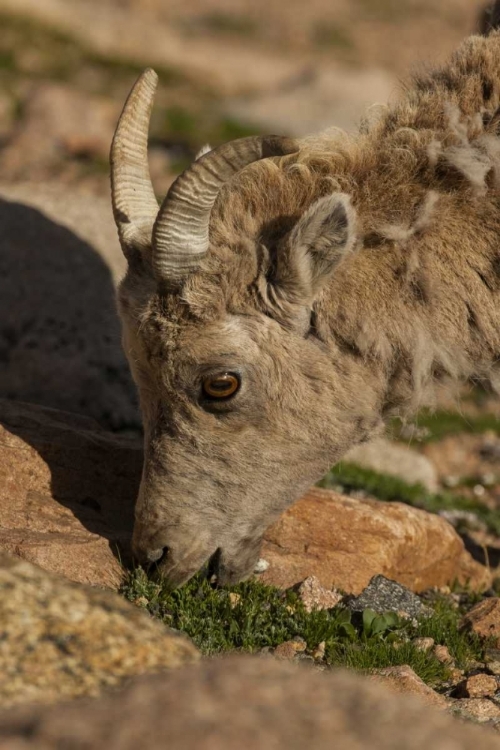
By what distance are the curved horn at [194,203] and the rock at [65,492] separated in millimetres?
1710

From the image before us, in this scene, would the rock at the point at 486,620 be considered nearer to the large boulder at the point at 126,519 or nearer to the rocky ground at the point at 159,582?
the rocky ground at the point at 159,582

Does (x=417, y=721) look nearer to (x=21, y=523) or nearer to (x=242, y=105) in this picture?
(x=21, y=523)

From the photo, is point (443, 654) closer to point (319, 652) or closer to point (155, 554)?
point (319, 652)

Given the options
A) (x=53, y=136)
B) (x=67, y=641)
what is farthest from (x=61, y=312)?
(x=53, y=136)

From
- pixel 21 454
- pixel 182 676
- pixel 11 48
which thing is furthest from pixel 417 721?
pixel 11 48

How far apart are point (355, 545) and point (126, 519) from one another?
5.27ft

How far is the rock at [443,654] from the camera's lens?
6243 mm

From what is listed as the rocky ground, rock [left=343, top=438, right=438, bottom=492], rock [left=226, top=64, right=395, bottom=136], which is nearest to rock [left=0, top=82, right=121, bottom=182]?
the rocky ground

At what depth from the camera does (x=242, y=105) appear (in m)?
23.4

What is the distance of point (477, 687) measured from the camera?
5840 mm

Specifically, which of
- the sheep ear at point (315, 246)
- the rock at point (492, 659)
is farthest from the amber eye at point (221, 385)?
the rock at point (492, 659)

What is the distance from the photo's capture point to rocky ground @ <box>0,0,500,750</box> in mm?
3078

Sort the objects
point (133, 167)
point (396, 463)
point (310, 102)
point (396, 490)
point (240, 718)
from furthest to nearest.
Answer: point (310, 102), point (396, 463), point (396, 490), point (133, 167), point (240, 718)

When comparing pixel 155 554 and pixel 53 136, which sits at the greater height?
pixel 53 136
